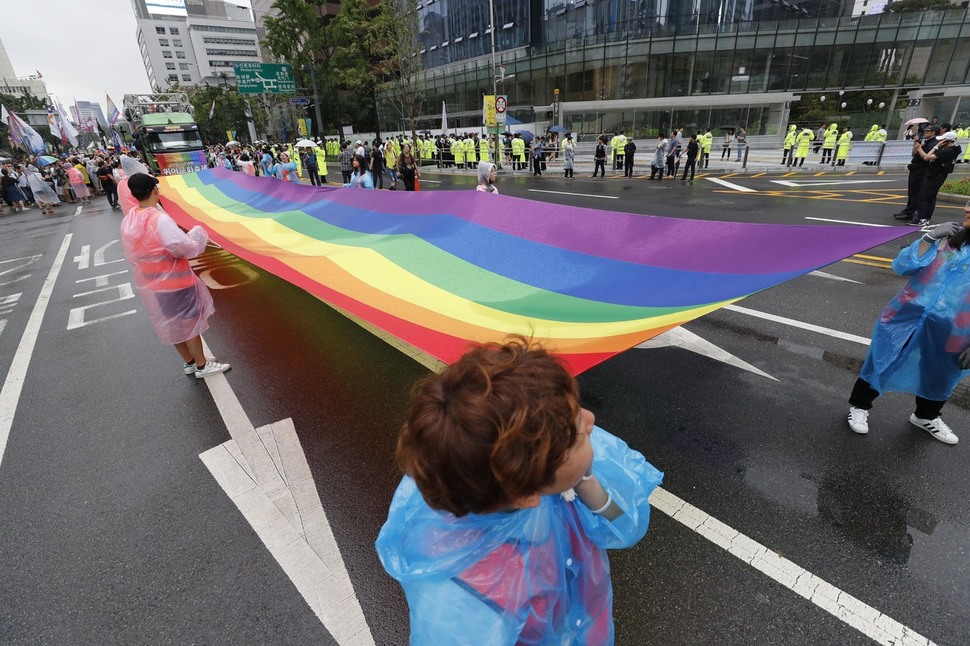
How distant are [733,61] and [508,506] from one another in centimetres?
4343

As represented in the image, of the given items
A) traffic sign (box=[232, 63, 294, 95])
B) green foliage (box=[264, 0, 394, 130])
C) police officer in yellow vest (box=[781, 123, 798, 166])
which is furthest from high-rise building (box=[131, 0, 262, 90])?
police officer in yellow vest (box=[781, 123, 798, 166])

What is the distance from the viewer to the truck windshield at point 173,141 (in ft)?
77.2

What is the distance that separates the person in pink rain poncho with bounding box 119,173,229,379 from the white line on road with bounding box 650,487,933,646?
14.4ft

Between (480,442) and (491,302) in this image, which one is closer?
(480,442)

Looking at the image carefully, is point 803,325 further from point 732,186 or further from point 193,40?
point 193,40

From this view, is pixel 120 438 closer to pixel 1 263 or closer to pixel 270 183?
pixel 270 183

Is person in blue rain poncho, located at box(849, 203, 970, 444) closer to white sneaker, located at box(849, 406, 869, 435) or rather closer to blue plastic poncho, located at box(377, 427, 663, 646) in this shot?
white sneaker, located at box(849, 406, 869, 435)

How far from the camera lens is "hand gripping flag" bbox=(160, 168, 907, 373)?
2.64m

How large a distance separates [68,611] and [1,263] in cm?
1275

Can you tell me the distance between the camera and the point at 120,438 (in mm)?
3961

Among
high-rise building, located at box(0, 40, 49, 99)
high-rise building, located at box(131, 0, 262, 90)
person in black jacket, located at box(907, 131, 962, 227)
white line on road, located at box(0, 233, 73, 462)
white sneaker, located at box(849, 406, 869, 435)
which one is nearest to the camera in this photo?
white sneaker, located at box(849, 406, 869, 435)

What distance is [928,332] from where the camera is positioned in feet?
9.82

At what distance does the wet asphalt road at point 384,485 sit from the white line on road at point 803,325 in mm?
132

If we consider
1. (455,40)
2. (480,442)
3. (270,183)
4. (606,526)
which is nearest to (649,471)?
(606,526)
